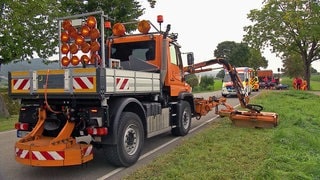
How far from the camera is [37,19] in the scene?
18.4 meters

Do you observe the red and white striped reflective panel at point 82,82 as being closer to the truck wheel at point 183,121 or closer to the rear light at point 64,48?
the rear light at point 64,48

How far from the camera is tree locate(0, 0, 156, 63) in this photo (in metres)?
16.2

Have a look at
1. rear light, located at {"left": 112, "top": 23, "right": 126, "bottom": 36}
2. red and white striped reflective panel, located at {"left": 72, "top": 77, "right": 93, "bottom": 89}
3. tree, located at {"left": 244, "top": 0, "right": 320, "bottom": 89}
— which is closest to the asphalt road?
red and white striped reflective panel, located at {"left": 72, "top": 77, "right": 93, "bottom": 89}

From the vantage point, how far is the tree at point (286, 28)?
130 feet

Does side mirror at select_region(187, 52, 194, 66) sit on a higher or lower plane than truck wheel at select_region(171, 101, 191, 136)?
higher

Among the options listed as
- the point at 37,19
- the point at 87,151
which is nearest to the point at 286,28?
the point at 37,19

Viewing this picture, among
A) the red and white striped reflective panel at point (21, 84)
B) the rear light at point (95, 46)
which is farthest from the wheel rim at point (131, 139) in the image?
the red and white striped reflective panel at point (21, 84)

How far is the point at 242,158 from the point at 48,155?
146 inches

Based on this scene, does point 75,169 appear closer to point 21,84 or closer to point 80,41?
point 21,84

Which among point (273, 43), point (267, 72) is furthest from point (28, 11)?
point (267, 72)

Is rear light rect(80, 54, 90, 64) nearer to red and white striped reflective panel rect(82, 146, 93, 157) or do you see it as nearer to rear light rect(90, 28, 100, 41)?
rear light rect(90, 28, 100, 41)

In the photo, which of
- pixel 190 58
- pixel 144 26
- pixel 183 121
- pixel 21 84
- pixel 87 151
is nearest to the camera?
pixel 87 151

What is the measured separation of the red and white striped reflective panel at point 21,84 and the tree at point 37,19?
9.52 metres

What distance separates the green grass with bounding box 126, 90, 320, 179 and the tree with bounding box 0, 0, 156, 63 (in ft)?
29.0
